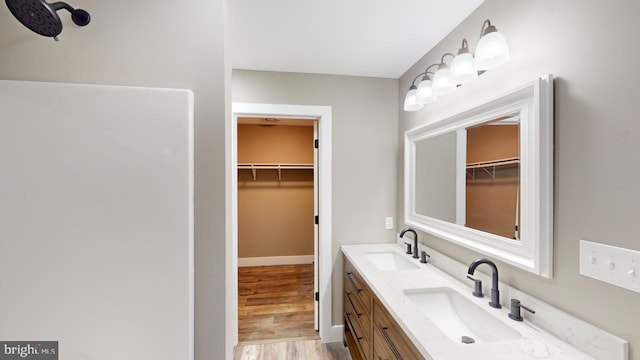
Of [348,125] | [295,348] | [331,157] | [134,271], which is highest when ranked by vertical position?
[348,125]

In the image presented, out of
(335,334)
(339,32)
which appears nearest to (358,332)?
(335,334)

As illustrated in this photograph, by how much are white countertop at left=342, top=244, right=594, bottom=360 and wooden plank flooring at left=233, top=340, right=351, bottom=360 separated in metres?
1.07

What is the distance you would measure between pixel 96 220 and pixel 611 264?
170cm

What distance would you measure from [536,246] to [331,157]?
1.58 metres

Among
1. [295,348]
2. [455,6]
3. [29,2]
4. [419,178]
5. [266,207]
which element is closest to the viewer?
[29,2]

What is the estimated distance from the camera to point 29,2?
0.76m

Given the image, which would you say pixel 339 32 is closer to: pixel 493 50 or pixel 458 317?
pixel 493 50

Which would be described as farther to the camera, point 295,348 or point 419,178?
point 295,348

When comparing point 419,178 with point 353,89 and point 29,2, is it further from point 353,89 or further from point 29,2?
point 29,2

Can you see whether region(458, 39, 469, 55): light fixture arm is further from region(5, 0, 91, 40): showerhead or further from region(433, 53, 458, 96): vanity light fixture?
region(5, 0, 91, 40): showerhead

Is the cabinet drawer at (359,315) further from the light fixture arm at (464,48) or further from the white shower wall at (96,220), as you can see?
the light fixture arm at (464,48)

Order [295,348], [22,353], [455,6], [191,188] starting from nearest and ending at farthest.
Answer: [22,353] → [191,188] → [455,6] → [295,348]

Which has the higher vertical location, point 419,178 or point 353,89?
point 353,89

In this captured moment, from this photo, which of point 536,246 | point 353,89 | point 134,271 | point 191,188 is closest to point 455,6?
point 353,89
